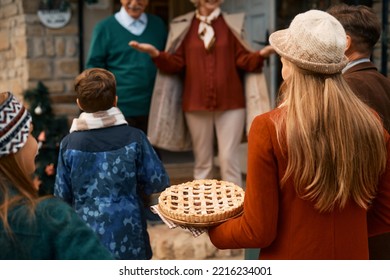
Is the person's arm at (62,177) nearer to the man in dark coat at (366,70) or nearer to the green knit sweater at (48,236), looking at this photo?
the man in dark coat at (366,70)

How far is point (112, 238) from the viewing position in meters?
3.14

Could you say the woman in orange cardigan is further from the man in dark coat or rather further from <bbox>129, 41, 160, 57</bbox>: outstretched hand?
<bbox>129, 41, 160, 57</bbox>: outstretched hand

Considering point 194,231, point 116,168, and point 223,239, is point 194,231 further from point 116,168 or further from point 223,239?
point 116,168

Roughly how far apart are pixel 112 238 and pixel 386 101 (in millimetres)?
1300

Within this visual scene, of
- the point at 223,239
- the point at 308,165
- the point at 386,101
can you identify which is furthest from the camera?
the point at 386,101

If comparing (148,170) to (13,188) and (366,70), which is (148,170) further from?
(13,188)

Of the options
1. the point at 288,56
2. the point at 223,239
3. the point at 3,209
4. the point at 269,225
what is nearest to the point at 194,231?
the point at 223,239

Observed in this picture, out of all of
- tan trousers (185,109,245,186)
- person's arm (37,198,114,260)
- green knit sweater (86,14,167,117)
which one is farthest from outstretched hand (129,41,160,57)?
person's arm (37,198,114,260)

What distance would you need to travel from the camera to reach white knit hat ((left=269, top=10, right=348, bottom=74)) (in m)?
2.06

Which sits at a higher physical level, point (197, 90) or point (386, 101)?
point (386, 101)

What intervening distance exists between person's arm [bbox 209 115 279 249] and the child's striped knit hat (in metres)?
0.66

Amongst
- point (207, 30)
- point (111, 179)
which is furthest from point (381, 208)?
point (207, 30)

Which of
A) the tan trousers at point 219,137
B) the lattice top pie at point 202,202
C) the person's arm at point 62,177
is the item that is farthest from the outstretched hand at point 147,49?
the lattice top pie at point 202,202

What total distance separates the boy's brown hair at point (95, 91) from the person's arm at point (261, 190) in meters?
1.19
